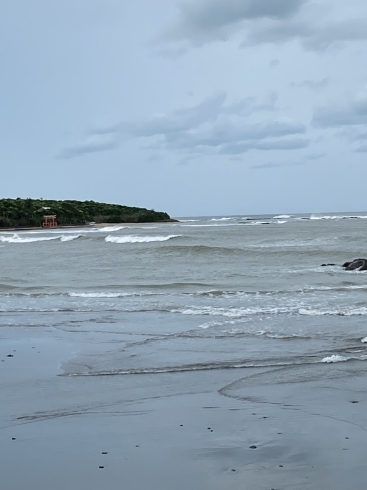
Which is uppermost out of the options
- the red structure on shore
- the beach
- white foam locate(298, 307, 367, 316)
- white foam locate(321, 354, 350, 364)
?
the red structure on shore

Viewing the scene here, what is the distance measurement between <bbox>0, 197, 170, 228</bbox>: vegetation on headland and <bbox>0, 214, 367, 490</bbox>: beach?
86176 millimetres

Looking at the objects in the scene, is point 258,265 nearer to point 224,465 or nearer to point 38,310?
point 38,310

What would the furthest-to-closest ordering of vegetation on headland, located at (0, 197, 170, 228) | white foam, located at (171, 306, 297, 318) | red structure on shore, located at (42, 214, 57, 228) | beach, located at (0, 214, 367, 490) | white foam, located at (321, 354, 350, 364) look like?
vegetation on headland, located at (0, 197, 170, 228)
red structure on shore, located at (42, 214, 57, 228)
white foam, located at (171, 306, 297, 318)
white foam, located at (321, 354, 350, 364)
beach, located at (0, 214, 367, 490)

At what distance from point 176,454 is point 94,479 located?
71 centimetres

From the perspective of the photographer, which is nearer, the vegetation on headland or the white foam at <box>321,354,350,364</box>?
the white foam at <box>321,354,350,364</box>

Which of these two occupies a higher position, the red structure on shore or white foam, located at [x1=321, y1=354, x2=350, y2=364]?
the red structure on shore

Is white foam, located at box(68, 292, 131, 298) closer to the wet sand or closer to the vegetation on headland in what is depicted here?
the wet sand

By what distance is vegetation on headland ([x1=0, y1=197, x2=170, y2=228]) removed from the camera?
330ft

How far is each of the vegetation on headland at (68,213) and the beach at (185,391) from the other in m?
86.2

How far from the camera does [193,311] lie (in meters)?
13.8

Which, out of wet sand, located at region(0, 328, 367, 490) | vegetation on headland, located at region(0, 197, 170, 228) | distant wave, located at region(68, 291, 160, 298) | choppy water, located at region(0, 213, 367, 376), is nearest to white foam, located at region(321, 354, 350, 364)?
choppy water, located at region(0, 213, 367, 376)

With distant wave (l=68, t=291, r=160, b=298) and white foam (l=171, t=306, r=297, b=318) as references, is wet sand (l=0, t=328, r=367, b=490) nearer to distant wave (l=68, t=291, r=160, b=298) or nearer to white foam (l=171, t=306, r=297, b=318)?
white foam (l=171, t=306, r=297, b=318)

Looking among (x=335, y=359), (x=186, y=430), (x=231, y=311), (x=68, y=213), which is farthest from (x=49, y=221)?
(x=186, y=430)

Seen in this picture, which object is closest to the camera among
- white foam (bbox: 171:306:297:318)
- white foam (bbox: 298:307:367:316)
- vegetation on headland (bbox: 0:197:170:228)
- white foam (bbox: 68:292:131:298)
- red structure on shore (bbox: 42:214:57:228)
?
white foam (bbox: 298:307:367:316)
